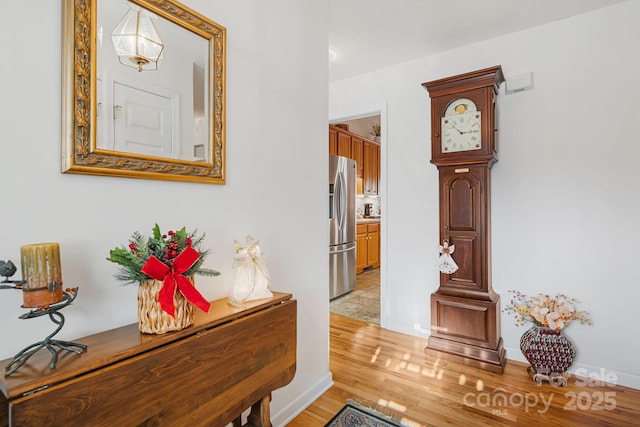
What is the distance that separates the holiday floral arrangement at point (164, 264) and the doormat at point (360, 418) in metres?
1.26

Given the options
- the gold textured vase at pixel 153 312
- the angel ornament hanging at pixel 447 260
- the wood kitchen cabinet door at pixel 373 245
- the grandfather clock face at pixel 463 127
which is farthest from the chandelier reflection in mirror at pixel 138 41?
the wood kitchen cabinet door at pixel 373 245

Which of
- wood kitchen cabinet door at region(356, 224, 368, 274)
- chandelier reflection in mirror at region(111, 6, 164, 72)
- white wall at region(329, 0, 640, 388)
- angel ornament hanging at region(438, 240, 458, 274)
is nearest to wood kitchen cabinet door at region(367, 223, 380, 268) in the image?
wood kitchen cabinet door at region(356, 224, 368, 274)

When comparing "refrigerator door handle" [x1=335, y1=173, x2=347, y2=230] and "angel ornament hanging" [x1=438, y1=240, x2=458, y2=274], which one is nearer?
"angel ornament hanging" [x1=438, y1=240, x2=458, y2=274]

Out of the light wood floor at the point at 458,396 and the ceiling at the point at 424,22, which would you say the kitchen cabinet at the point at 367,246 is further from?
the ceiling at the point at 424,22

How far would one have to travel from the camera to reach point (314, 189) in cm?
211

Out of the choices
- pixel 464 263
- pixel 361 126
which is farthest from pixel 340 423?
pixel 361 126

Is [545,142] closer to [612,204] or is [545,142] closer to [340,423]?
[612,204]

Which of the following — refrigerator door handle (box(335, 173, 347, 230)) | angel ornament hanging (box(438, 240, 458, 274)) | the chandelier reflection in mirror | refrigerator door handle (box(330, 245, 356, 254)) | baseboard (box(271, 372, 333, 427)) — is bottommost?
baseboard (box(271, 372, 333, 427))

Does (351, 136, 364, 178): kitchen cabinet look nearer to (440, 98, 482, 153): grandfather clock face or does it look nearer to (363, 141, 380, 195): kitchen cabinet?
(363, 141, 380, 195): kitchen cabinet

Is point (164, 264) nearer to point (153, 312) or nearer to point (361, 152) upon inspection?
point (153, 312)

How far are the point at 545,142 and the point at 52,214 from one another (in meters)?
3.01

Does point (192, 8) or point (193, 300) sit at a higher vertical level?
point (192, 8)

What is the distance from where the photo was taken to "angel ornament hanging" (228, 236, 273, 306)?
1.36 meters

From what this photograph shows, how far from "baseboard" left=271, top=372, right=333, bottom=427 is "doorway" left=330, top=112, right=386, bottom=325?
4.32 ft
